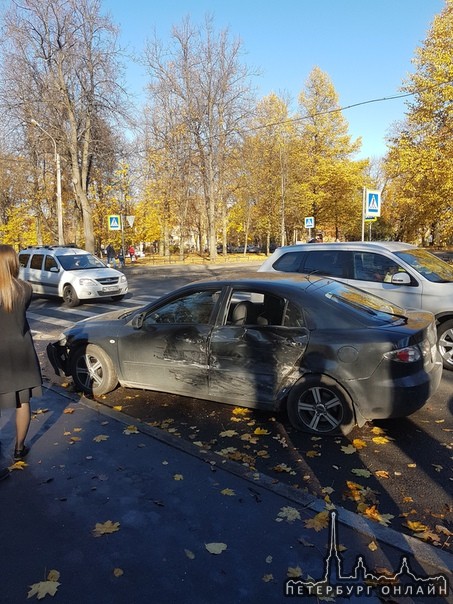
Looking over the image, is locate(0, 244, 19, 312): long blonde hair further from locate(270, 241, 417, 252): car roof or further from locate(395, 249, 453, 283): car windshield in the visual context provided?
locate(395, 249, 453, 283): car windshield

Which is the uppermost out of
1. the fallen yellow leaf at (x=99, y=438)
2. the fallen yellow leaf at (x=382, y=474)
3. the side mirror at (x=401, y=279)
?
the side mirror at (x=401, y=279)

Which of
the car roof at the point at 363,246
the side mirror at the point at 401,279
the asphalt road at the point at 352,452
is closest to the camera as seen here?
the asphalt road at the point at 352,452

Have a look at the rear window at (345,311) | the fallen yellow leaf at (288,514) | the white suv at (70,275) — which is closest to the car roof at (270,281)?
the rear window at (345,311)

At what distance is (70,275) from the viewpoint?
14.2 meters

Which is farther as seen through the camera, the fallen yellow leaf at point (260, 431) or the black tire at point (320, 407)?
the fallen yellow leaf at point (260, 431)

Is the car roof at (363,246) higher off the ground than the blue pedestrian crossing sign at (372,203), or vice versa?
the blue pedestrian crossing sign at (372,203)

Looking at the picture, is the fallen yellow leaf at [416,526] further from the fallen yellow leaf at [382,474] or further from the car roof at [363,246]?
the car roof at [363,246]

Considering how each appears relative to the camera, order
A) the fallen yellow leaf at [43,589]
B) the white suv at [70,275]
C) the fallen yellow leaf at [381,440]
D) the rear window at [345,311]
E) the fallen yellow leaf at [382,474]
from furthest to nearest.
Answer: the white suv at [70,275]
the rear window at [345,311]
the fallen yellow leaf at [381,440]
the fallen yellow leaf at [382,474]
the fallen yellow leaf at [43,589]

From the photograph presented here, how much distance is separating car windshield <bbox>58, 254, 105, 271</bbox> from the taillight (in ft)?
41.1

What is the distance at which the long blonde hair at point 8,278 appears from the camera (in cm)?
358

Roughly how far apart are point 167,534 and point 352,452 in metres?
1.85

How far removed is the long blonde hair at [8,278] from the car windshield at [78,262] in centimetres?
1140

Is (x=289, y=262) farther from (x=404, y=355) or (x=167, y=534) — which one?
(x=167, y=534)

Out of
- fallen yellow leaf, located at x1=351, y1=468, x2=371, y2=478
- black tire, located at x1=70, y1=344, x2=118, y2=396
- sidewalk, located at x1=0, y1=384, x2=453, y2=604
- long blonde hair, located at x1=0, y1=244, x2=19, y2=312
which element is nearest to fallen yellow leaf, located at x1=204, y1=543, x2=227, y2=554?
sidewalk, located at x1=0, y1=384, x2=453, y2=604
